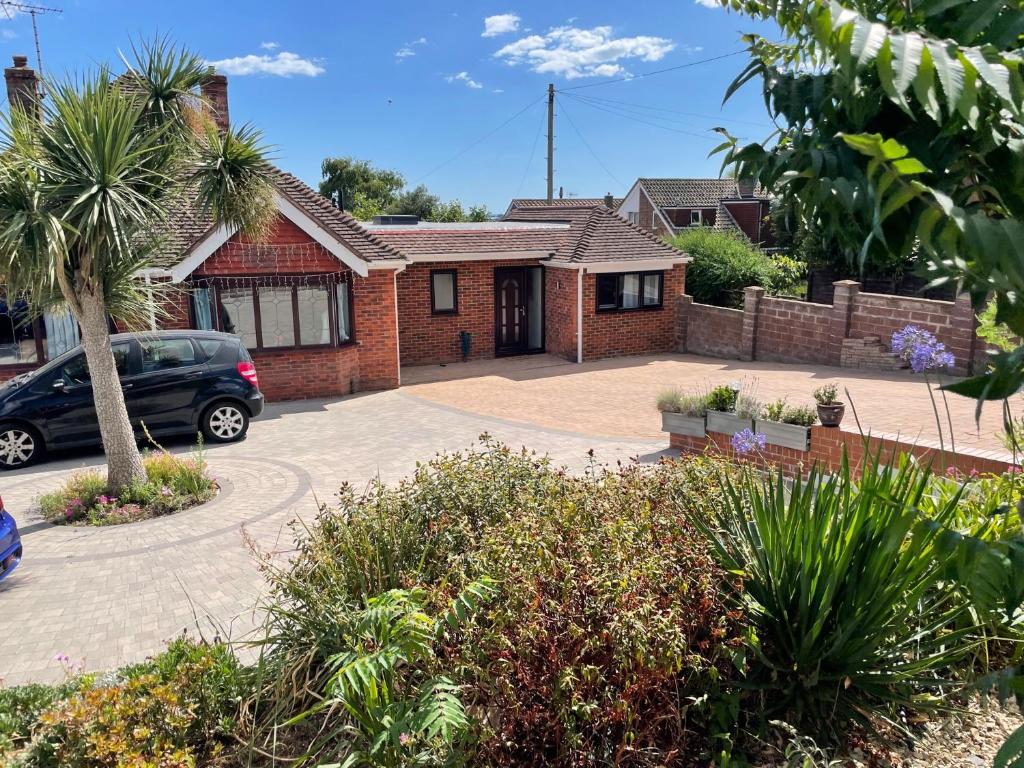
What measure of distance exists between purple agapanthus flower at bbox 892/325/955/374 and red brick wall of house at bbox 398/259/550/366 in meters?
14.7

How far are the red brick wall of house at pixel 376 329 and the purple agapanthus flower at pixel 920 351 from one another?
12.1 meters

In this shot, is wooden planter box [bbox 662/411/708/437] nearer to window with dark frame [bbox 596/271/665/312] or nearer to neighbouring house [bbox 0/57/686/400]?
neighbouring house [bbox 0/57/686/400]

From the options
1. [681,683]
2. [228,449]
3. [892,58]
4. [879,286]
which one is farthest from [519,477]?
[879,286]

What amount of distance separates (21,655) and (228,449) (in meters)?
6.30

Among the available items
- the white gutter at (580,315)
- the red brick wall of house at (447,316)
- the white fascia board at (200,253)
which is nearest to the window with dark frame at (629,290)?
the white gutter at (580,315)

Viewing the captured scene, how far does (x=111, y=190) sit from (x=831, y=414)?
836 centimetres

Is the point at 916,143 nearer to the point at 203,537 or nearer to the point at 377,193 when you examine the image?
the point at 203,537

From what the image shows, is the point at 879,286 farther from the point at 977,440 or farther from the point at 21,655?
the point at 21,655

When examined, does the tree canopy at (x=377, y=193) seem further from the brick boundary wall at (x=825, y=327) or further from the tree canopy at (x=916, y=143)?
the tree canopy at (x=916, y=143)

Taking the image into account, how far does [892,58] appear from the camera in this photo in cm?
158

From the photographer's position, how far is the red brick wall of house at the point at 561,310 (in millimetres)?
19844

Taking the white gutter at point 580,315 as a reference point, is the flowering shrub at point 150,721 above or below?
below

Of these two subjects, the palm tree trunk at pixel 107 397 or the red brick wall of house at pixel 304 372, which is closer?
the palm tree trunk at pixel 107 397

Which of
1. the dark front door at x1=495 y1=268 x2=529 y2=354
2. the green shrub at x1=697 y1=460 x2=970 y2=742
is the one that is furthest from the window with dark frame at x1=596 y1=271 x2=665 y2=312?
the green shrub at x1=697 y1=460 x2=970 y2=742
